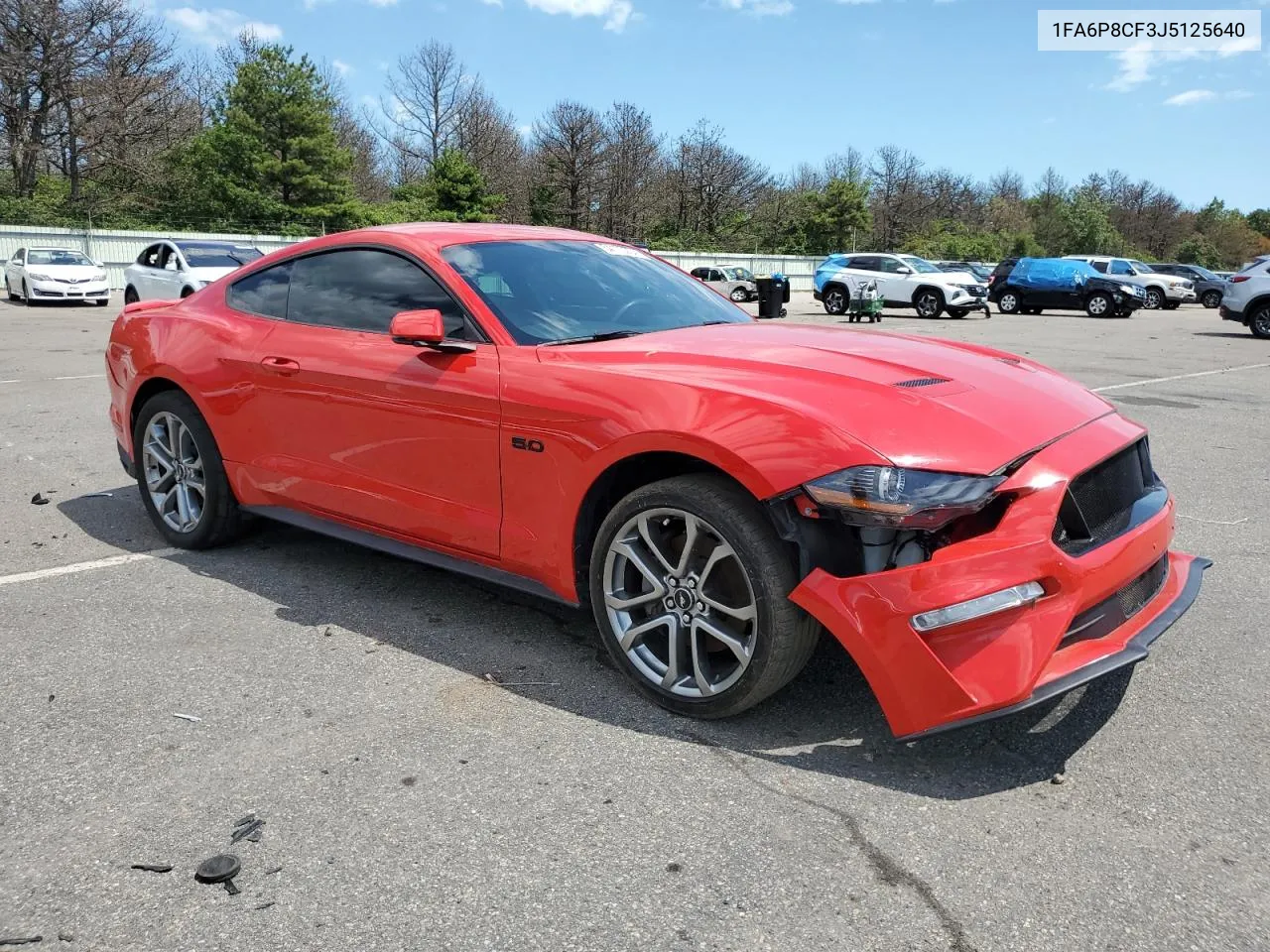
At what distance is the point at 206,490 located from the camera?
4.75 metres

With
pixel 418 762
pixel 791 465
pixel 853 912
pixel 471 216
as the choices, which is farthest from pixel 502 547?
pixel 471 216

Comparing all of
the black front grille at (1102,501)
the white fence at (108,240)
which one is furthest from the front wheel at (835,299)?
the black front grille at (1102,501)

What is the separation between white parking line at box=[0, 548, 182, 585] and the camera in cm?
454

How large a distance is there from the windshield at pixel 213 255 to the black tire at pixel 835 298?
15.9 m

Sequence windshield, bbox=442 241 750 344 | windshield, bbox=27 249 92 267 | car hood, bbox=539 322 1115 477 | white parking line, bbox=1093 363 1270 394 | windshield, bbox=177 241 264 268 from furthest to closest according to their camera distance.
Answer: windshield, bbox=27 249 92 267
windshield, bbox=177 241 264 268
white parking line, bbox=1093 363 1270 394
windshield, bbox=442 241 750 344
car hood, bbox=539 322 1115 477

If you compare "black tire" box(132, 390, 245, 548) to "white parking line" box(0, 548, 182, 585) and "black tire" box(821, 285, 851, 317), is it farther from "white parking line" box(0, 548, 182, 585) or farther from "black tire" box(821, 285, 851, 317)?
"black tire" box(821, 285, 851, 317)

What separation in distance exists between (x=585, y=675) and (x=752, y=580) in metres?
0.89

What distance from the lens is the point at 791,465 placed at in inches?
110

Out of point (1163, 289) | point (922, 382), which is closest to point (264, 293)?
point (922, 382)

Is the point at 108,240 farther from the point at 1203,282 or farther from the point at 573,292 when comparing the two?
the point at 1203,282

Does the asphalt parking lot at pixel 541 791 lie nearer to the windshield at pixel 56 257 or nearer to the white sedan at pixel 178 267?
the white sedan at pixel 178 267

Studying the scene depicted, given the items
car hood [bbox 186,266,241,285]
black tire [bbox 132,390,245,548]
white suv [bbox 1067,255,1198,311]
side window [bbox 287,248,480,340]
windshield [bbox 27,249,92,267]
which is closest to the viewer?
side window [bbox 287,248,480,340]

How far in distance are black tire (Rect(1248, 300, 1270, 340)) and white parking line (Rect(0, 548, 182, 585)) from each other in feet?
76.2

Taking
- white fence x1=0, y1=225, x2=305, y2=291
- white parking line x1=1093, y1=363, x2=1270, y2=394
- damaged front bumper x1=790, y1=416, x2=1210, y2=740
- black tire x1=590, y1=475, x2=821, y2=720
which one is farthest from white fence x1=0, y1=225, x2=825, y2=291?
damaged front bumper x1=790, y1=416, x2=1210, y2=740
